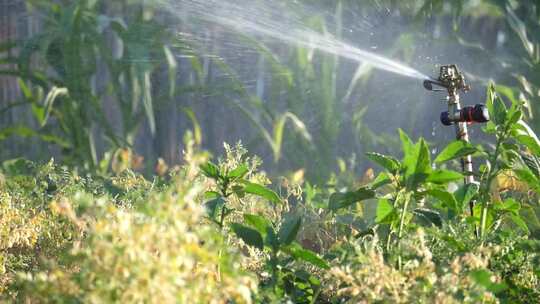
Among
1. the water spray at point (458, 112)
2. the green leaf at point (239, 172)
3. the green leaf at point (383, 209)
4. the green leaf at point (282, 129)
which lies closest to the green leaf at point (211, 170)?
the green leaf at point (239, 172)

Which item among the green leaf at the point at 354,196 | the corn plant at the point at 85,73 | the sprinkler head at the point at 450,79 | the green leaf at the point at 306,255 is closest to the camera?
the green leaf at the point at 306,255

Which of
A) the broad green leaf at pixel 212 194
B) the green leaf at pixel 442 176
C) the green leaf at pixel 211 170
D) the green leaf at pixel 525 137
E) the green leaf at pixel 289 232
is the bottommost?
the broad green leaf at pixel 212 194

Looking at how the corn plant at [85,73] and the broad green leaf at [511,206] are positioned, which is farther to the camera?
the corn plant at [85,73]

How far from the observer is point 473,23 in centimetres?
457

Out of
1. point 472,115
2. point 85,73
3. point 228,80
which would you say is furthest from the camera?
point 228,80

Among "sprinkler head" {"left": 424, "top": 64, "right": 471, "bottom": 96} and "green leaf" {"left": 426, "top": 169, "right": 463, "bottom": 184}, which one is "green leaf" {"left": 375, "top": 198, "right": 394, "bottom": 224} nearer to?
"green leaf" {"left": 426, "top": 169, "right": 463, "bottom": 184}

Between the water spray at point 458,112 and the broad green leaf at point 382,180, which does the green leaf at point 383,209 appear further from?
the water spray at point 458,112

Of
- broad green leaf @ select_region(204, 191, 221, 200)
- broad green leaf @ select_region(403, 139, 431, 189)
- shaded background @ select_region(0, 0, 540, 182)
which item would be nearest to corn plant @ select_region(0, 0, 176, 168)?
shaded background @ select_region(0, 0, 540, 182)

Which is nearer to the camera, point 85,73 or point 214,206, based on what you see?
point 214,206

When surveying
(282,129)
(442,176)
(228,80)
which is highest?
(442,176)

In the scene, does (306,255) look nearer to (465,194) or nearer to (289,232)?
(289,232)

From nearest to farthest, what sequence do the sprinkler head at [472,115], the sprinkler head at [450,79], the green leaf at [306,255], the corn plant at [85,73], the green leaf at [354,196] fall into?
the green leaf at [306,255]
the green leaf at [354,196]
the sprinkler head at [472,115]
the sprinkler head at [450,79]
the corn plant at [85,73]

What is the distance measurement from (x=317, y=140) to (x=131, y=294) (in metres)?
2.94

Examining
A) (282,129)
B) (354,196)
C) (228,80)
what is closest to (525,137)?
(354,196)
